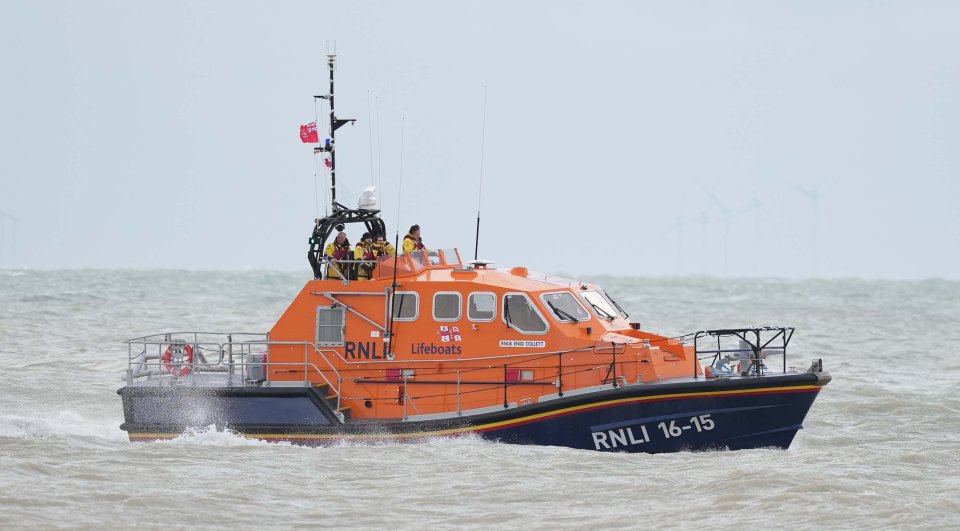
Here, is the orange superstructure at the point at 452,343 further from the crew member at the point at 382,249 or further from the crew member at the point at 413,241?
the crew member at the point at 413,241

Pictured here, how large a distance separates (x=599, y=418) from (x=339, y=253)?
3.79 metres

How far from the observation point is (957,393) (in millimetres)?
21594

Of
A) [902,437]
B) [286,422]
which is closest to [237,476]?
[286,422]

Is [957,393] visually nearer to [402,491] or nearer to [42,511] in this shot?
[402,491]

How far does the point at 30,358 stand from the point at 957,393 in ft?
58.0

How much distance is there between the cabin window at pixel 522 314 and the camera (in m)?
14.4

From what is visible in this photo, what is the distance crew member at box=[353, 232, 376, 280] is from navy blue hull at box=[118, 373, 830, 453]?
1.59 meters

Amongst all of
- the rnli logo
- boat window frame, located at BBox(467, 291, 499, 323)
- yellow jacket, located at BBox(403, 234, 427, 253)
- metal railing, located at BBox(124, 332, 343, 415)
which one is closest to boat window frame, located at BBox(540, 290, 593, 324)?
→ boat window frame, located at BBox(467, 291, 499, 323)

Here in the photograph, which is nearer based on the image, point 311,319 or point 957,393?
point 311,319

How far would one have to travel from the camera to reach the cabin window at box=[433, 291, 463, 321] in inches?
570

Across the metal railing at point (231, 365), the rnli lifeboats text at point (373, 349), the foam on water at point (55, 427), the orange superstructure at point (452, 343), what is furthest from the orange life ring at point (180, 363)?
the rnli lifeboats text at point (373, 349)

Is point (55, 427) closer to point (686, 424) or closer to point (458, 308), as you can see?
point (458, 308)

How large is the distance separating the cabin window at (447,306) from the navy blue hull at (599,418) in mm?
1210

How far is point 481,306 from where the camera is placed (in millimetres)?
14453
